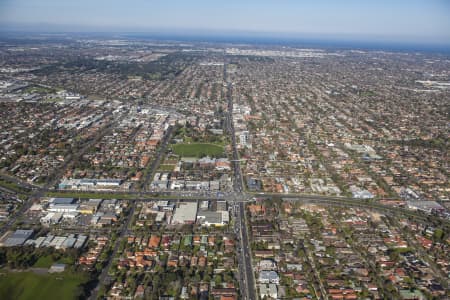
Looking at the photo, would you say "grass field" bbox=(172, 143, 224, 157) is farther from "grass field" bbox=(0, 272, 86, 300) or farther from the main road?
"grass field" bbox=(0, 272, 86, 300)

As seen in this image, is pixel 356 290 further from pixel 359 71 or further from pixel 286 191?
pixel 359 71

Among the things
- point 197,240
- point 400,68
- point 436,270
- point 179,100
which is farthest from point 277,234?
point 400,68

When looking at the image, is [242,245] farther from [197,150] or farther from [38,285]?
[197,150]

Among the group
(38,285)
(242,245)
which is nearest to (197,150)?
(242,245)

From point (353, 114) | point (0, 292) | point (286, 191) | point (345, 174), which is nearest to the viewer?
point (0, 292)

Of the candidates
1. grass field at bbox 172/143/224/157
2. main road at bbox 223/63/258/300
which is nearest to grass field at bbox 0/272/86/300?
main road at bbox 223/63/258/300

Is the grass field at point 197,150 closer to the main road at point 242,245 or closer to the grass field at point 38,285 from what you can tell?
the main road at point 242,245
